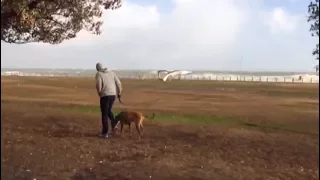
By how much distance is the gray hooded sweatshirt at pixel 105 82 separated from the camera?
1152 centimetres

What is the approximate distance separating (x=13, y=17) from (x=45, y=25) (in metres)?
1.98

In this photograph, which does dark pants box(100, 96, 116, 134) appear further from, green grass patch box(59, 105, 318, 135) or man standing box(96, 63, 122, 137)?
green grass patch box(59, 105, 318, 135)

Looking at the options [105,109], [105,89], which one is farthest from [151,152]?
[105,89]

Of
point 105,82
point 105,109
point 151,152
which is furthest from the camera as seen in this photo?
point 105,109

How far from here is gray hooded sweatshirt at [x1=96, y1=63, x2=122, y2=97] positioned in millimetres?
11523

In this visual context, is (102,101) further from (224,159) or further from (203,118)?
(203,118)

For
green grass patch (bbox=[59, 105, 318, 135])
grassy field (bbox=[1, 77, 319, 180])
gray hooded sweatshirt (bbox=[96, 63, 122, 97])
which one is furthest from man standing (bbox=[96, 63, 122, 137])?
green grass patch (bbox=[59, 105, 318, 135])

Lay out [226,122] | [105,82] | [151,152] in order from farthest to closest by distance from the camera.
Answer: [226,122] → [105,82] → [151,152]

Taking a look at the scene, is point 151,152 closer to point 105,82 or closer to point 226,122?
point 105,82

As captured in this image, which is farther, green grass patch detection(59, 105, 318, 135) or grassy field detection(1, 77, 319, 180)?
green grass patch detection(59, 105, 318, 135)

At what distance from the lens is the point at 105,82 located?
454 inches

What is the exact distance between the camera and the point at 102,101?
11750mm

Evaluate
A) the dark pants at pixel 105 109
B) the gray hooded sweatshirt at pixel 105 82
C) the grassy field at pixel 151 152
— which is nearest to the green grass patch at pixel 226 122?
the grassy field at pixel 151 152

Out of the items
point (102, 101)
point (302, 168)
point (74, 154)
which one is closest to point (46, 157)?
point (74, 154)
